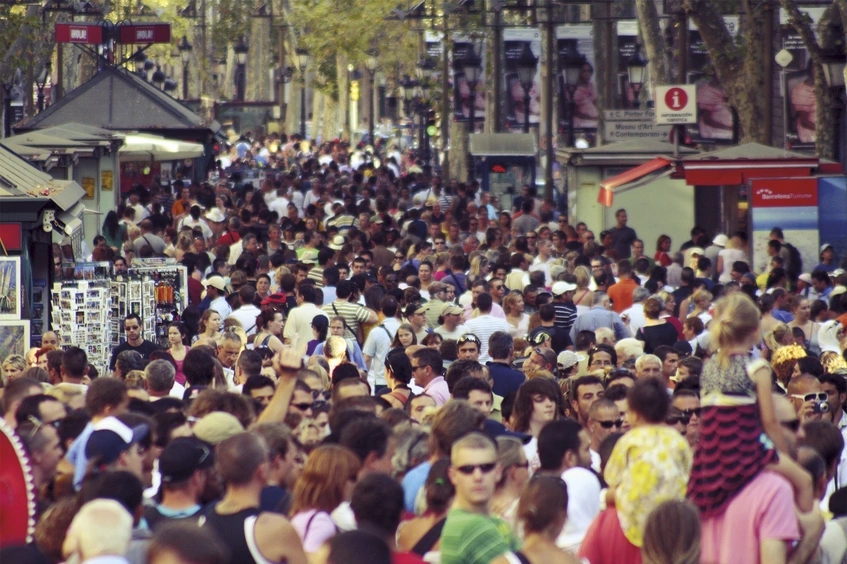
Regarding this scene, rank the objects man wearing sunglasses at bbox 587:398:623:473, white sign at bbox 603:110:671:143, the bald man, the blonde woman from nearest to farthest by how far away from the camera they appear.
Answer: man wearing sunglasses at bbox 587:398:623:473 < the bald man < the blonde woman < white sign at bbox 603:110:671:143

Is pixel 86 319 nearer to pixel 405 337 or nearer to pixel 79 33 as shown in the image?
pixel 405 337

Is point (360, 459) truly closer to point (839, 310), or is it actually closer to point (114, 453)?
point (114, 453)

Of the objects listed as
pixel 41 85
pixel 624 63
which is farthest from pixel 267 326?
pixel 624 63

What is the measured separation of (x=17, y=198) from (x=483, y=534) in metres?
8.96

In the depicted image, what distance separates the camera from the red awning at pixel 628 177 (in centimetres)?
2191

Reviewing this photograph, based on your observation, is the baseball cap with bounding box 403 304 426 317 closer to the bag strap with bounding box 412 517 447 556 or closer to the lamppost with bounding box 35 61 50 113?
the bag strap with bounding box 412 517 447 556

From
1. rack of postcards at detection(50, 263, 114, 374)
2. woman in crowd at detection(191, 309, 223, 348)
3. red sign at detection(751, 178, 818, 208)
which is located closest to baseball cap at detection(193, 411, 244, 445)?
woman in crowd at detection(191, 309, 223, 348)

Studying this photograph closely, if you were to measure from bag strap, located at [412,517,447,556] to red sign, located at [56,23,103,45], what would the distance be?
2094 centimetres

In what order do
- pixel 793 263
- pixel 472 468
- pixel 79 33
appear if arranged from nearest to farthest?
pixel 472 468 < pixel 793 263 < pixel 79 33

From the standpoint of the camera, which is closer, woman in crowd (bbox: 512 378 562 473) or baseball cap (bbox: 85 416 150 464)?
baseball cap (bbox: 85 416 150 464)

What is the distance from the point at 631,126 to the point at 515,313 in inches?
527

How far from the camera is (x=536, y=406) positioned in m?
8.19

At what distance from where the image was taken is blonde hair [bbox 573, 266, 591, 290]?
49.3 feet

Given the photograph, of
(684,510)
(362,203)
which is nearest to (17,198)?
(684,510)
